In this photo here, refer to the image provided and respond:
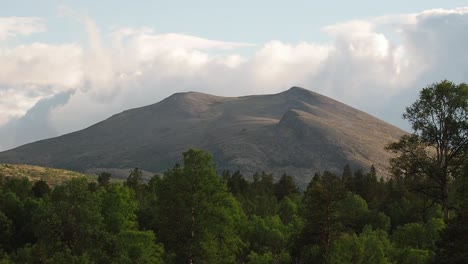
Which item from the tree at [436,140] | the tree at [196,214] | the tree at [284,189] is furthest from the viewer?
the tree at [284,189]

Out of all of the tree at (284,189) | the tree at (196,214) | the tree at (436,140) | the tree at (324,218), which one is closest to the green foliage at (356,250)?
the tree at (324,218)

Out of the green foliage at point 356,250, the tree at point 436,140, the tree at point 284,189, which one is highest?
the tree at point 436,140

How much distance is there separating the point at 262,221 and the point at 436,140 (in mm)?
74458

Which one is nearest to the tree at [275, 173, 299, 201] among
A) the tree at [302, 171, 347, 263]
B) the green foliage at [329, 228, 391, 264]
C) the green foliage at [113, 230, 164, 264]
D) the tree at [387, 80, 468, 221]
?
the green foliage at [329, 228, 391, 264]

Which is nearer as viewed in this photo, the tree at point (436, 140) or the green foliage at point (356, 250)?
the tree at point (436, 140)

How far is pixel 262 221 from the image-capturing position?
109 meters

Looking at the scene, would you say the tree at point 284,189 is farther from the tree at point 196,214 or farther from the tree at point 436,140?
the tree at point 436,140

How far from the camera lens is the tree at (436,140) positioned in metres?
35.9

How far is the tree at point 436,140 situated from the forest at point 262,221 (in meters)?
0.06

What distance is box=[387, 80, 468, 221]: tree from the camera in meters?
35.9

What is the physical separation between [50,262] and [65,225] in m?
13.4

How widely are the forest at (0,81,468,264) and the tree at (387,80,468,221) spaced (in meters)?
0.06

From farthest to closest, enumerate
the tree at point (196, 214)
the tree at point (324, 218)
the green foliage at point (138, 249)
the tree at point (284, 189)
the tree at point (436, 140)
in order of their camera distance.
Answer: the tree at point (284, 189)
the green foliage at point (138, 249)
the tree at point (324, 218)
the tree at point (196, 214)
the tree at point (436, 140)

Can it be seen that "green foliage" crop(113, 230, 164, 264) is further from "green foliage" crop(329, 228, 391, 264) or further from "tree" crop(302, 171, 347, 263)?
"green foliage" crop(329, 228, 391, 264)
